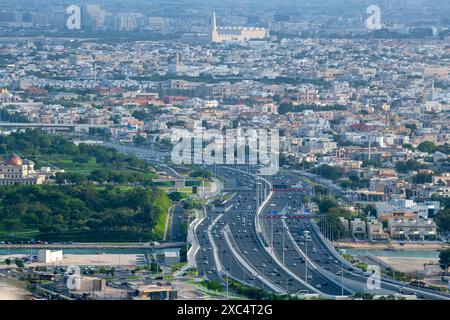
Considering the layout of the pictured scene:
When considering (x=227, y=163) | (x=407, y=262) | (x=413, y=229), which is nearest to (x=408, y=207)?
(x=413, y=229)

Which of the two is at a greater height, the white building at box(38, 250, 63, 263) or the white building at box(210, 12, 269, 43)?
the white building at box(38, 250, 63, 263)

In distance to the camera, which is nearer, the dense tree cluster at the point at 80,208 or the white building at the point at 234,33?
the dense tree cluster at the point at 80,208

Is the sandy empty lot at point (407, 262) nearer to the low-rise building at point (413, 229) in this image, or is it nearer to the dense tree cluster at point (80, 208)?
the low-rise building at point (413, 229)

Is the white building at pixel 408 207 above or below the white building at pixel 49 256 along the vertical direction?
below

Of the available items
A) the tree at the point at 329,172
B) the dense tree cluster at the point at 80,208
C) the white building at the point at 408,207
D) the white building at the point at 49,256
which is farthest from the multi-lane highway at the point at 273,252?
the tree at the point at 329,172

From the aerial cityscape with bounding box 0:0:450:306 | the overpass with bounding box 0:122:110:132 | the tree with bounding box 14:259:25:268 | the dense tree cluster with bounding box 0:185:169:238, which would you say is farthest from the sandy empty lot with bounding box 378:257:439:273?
the overpass with bounding box 0:122:110:132

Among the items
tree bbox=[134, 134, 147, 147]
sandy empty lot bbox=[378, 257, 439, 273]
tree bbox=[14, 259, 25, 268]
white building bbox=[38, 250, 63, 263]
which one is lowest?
tree bbox=[134, 134, 147, 147]

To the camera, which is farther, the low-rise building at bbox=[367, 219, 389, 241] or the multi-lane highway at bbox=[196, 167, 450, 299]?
the low-rise building at bbox=[367, 219, 389, 241]

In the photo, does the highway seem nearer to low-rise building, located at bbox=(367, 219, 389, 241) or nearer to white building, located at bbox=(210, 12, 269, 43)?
low-rise building, located at bbox=(367, 219, 389, 241)
